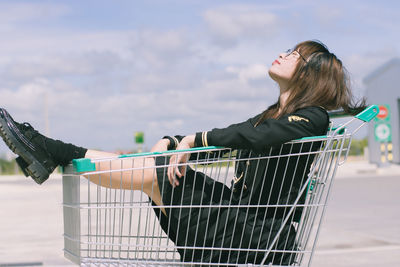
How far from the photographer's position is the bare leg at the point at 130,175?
9.11ft

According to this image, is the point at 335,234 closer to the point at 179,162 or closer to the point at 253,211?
the point at 253,211

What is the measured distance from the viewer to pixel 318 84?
297 centimetres

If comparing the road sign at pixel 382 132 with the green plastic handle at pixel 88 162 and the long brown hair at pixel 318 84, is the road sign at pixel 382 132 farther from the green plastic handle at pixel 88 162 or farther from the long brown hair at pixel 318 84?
the green plastic handle at pixel 88 162

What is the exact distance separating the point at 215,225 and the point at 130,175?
1.52 feet

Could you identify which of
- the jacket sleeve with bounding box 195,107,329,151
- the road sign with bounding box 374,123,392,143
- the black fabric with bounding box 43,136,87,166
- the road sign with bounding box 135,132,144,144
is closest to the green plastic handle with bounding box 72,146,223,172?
the jacket sleeve with bounding box 195,107,329,151

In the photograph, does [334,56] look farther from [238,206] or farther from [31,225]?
[31,225]

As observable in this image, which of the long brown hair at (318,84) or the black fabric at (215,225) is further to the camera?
the long brown hair at (318,84)

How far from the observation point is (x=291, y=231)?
288cm

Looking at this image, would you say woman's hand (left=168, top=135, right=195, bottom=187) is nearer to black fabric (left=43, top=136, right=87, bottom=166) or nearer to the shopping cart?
the shopping cart

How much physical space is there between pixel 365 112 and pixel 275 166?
1.59 feet

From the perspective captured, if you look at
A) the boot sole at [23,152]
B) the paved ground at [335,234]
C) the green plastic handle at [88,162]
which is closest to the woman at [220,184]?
the boot sole at [23,152]

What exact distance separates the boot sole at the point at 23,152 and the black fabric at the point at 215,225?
0.57 metres

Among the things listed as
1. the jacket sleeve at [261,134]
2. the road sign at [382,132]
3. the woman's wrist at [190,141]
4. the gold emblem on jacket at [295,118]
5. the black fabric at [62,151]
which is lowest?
the road sign at [382,132]

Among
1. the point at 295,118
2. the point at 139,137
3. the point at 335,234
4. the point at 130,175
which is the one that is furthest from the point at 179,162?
the point at 139,137
